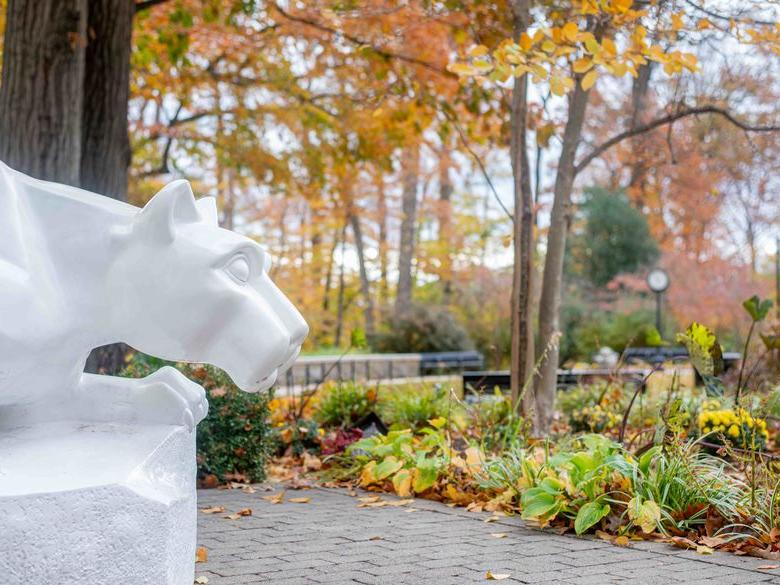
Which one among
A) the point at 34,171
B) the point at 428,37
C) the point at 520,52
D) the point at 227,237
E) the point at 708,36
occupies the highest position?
the point at 428,37

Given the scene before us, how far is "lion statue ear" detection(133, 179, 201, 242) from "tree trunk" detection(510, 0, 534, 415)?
566 cm

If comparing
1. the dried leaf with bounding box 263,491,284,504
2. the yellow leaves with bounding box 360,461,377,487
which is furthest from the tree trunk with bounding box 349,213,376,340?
the dried leaf with bounding box 263,491,284,504

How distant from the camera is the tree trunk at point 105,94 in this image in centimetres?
839

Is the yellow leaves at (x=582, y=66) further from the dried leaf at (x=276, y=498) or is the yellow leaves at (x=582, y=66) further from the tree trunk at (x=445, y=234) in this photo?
the tree trunk at (x=445, y=234)

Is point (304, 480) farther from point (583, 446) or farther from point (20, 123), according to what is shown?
point (20, 123)

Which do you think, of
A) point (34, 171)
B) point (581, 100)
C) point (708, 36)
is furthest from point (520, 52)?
point (34, 171)

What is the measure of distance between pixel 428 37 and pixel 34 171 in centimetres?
612

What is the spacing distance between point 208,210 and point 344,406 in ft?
20.0

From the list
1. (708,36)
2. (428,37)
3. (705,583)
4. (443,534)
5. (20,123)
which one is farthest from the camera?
(428,37)

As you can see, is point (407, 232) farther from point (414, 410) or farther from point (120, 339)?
point (120, 339)

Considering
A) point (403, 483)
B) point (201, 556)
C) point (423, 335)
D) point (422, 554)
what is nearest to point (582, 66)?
point (403, 483)

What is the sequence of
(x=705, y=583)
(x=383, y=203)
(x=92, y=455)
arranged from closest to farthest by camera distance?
(x=92, y=455) < (x=705, y=583) < (x=383, y=203)

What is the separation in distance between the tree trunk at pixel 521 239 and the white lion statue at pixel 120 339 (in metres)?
5.49

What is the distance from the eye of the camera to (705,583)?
13.5ft
